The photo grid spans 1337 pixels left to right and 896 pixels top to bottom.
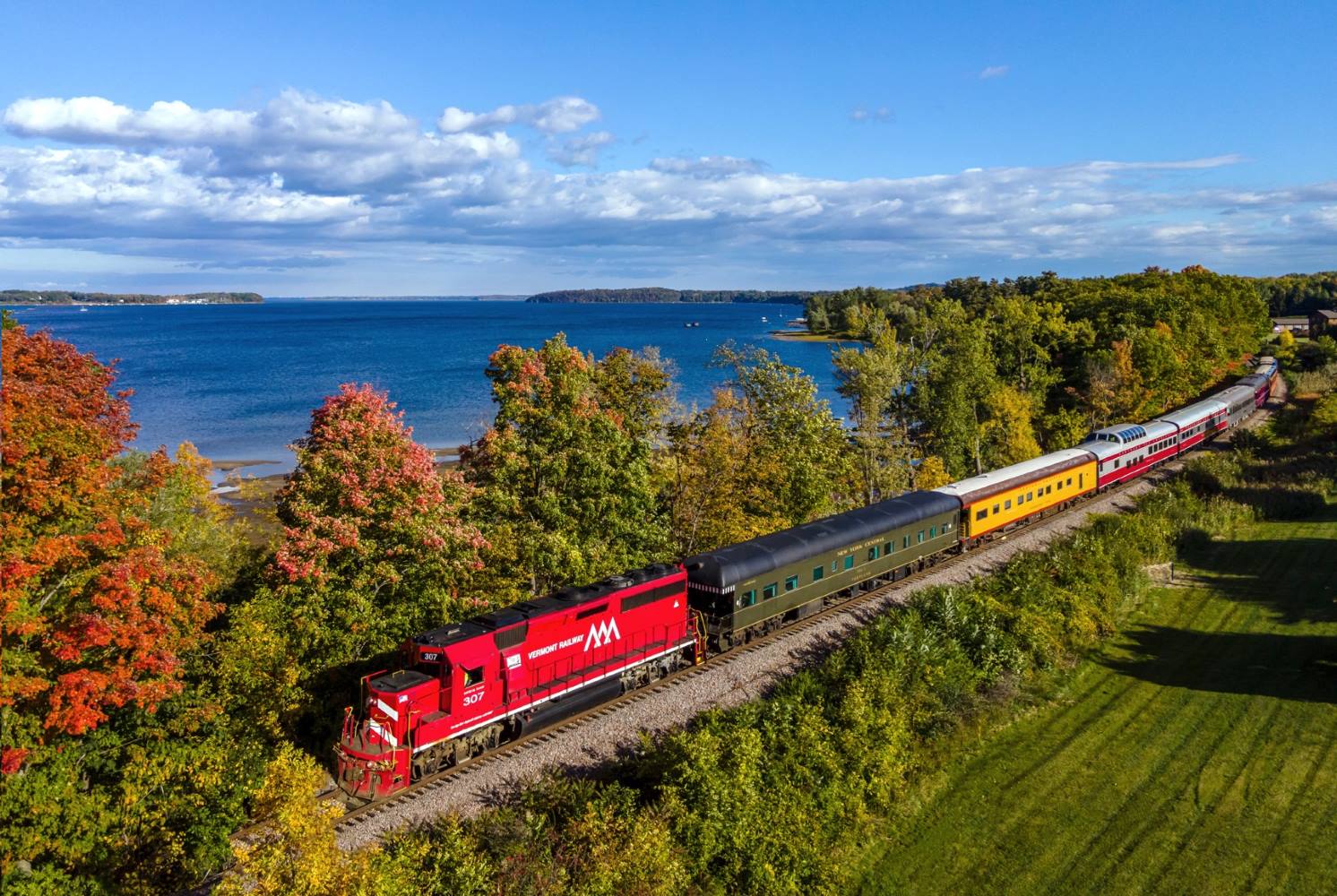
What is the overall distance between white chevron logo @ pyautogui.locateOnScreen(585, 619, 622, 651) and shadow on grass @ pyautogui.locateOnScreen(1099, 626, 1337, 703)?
2075 cm

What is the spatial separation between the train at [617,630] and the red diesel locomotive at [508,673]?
0.04 metres

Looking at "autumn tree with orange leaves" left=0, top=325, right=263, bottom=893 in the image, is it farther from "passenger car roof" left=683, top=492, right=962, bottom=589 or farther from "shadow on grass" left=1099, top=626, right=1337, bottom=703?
"shadow on grass" left=1099, top=626, right=1337, bottom=703

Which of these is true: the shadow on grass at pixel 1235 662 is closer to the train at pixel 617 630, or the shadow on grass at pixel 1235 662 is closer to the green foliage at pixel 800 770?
the green foliage at pixel 800 770

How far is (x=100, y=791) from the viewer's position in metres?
18.3

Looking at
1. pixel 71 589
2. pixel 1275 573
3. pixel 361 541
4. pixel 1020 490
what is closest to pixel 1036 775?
pixel 361 541

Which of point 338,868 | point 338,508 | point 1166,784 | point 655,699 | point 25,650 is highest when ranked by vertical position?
point 338,508

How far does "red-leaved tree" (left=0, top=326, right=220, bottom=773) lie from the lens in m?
17.4

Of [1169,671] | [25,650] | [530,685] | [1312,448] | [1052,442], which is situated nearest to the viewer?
[25,650]

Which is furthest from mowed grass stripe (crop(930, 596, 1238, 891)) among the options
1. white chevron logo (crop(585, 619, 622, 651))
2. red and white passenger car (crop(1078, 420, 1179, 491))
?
red and white passenger car (crop(1078, 420, 1179, 491))

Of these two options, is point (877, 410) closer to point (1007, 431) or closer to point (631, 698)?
point (1007, 431)

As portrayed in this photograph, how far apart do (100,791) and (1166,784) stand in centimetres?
2841

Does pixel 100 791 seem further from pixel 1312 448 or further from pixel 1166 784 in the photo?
pixel 1312 448

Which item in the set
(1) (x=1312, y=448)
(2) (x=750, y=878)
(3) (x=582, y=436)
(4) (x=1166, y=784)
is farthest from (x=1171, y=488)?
(2) (x=750, y=878)

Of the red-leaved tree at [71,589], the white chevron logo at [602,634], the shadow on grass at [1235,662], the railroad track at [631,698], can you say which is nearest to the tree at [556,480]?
the white chevron logo at [602,634]
